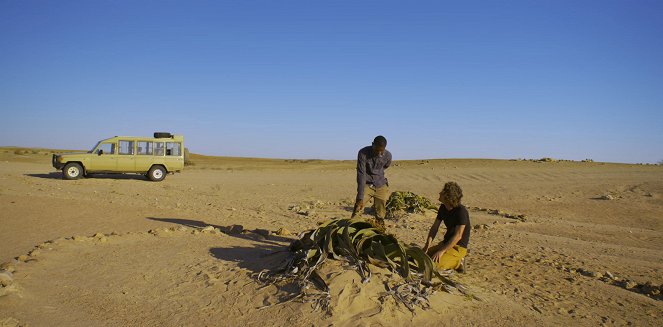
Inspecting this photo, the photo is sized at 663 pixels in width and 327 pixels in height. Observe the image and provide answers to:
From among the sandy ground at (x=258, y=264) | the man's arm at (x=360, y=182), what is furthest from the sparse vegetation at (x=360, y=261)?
the man's arm at (x=360, y=182)

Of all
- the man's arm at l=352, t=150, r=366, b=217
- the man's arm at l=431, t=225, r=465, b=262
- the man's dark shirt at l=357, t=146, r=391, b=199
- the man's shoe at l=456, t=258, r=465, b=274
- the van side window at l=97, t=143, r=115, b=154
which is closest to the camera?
the man's arm at l=431, t=225, r=465, b=262

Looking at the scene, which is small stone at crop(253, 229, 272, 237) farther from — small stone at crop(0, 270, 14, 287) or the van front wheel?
the van front wheel

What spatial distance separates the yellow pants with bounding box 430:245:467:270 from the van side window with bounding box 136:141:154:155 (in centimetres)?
1489

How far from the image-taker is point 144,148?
17828 millimetres

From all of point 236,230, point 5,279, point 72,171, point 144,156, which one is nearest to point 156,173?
point 144,156

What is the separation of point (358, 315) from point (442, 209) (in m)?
2.21

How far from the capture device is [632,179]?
19500 mm

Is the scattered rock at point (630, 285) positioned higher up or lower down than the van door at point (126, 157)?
lower down

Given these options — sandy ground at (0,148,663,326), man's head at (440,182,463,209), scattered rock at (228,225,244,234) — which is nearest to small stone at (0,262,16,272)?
sandy ground at (0,148,663,326)

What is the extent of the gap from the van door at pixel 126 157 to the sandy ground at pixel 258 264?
3511 millimetres

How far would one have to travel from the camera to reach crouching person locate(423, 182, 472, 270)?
550 cm

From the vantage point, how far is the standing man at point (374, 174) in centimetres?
690

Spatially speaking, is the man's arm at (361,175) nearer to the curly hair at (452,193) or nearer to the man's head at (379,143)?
the man's head at (379,143)

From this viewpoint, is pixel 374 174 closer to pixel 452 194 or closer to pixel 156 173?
pixel 452 194
